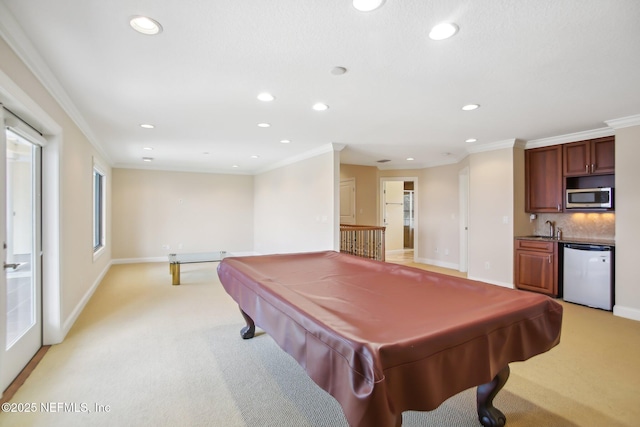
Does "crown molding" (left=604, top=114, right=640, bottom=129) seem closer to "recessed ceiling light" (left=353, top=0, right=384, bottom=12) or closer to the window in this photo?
"recessed ceiling light" (left=353, top=0, right=384, bottom=12)

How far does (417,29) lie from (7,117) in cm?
268

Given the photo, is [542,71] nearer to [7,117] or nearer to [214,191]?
[7,117]

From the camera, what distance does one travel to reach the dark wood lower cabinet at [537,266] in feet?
14.1

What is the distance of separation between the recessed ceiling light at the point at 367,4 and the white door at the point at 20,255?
227cm

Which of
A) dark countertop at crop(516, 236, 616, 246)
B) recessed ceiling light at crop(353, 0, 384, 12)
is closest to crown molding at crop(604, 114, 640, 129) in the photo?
dark countertop at crop(516, 236, 616, 246)

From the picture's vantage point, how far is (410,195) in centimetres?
953

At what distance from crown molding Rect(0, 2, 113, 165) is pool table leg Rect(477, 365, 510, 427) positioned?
3.30 m

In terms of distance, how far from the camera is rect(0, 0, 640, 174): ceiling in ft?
5.48

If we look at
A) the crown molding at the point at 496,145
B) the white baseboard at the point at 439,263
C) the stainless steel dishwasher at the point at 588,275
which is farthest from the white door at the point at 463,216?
the stainless steel dishwasher at the point at 588,275

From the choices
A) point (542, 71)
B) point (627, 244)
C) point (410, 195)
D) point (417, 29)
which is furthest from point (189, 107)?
point (410, 195)

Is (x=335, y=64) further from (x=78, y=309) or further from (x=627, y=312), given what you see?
(x=627, y=312)

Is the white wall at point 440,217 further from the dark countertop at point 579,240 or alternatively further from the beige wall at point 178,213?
the beige wall at point 178,213

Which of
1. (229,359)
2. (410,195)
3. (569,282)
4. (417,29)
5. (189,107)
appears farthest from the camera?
(410,195)

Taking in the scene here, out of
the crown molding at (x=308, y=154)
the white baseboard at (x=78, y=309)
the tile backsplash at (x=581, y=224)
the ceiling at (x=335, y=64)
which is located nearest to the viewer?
the ceiling at (x=335, y=64)
